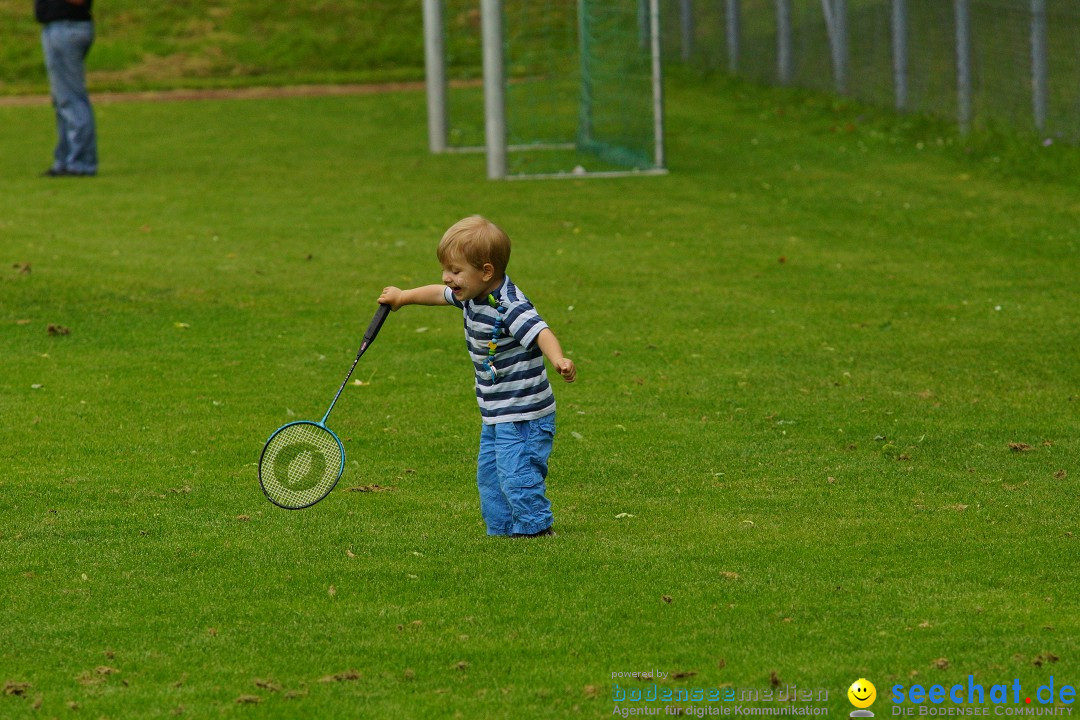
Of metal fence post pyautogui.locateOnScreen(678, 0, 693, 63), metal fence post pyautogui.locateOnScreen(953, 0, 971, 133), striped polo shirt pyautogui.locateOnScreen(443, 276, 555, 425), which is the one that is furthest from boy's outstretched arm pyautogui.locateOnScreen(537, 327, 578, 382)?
metal fence post pyautogui.locateOnScreen(678, 0, 693, 63)

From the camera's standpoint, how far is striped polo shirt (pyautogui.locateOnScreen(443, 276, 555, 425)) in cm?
622

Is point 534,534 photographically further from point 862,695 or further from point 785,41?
point 785,41

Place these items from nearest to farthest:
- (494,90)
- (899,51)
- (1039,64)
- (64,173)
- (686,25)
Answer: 1. (494,90)
2. (1039,64)
3. (64,173)
4. (899,51)
5. (686,25)

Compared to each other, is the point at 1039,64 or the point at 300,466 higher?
the point at 1039,64

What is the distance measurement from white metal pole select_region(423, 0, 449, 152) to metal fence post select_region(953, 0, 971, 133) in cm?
648

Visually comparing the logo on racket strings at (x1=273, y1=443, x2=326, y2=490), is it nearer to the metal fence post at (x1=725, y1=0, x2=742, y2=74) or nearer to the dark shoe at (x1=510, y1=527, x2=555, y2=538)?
the dark shoe at (x1=510, y1=527, x2=555, y2=538)

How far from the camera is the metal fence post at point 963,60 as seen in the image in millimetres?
19000

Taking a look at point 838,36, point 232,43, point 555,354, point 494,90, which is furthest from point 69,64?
point 232,43

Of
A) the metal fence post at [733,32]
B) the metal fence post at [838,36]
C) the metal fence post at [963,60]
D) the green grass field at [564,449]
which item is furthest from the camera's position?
the metal fence post at [733,32]

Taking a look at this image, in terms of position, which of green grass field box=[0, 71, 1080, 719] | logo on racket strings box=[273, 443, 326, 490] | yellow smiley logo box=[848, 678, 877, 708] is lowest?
green grass field box=[0, 71, 1080, 719]

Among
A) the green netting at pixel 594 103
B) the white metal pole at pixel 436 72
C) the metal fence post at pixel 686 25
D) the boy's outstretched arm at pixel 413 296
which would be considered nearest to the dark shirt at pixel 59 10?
the white metal pole at pixel 436 72

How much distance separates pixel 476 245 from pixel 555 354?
21.7 inches

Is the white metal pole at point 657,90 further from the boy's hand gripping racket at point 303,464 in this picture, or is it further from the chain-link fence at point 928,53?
the boy's hand gripping racket at point 303,464

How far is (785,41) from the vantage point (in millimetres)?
24391
